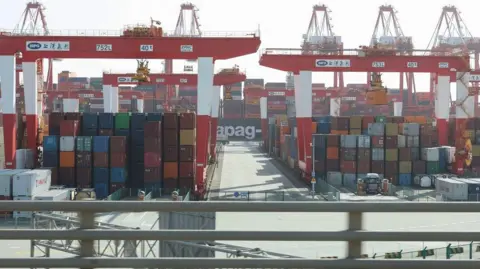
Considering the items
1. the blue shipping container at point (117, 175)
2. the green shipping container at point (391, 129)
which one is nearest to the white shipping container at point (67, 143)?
the blue shipping container at point (117, 175)

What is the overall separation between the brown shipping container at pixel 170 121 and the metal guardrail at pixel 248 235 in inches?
1405

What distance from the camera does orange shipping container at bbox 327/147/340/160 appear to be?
47469mm

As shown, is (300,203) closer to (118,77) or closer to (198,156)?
(198,156)

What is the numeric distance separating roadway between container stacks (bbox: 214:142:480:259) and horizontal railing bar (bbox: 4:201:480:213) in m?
0.22

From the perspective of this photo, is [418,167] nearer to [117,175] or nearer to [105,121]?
[117,175]

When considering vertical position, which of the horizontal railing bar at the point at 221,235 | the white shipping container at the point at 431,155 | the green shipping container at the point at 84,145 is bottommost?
the white shipping container at the point at 431,155

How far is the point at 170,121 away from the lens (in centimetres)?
3916

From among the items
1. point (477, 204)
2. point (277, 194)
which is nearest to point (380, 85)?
point (277, 194)

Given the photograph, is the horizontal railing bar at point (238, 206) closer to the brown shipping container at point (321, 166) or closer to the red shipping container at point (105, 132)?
the red shipping container at point (105, 132)

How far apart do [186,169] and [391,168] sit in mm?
Answer: 20401

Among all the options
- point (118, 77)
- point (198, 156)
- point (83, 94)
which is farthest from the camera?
point (83, 94)

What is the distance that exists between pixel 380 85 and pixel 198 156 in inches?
724

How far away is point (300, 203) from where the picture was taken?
3652 mm

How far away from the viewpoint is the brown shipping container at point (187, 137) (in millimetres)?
39000
